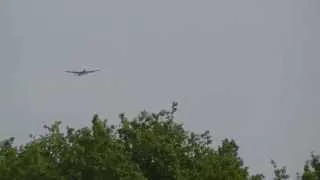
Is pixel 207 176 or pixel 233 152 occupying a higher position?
pixel 233 152

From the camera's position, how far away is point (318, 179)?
48094 millimetres

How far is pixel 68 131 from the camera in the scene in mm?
44094

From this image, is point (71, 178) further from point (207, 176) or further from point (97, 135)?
point (207, 176)

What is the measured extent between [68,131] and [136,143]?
4167 mm

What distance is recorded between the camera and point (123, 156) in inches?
1610

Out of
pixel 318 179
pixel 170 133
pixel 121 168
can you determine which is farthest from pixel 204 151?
pixel 318 179

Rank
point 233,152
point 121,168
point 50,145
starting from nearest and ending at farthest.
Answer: point 121,168 → point 50,145 → point 233,152

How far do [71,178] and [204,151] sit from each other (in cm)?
812

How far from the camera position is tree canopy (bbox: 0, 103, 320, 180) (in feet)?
134

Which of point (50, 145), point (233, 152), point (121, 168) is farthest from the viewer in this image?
point (233, 152)

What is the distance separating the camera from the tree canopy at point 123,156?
40.9m

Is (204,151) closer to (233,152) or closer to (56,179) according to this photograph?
(233,152)

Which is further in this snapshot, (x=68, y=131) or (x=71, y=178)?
(x=68, y=131)

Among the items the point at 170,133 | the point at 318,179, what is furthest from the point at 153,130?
the point at 318,179
